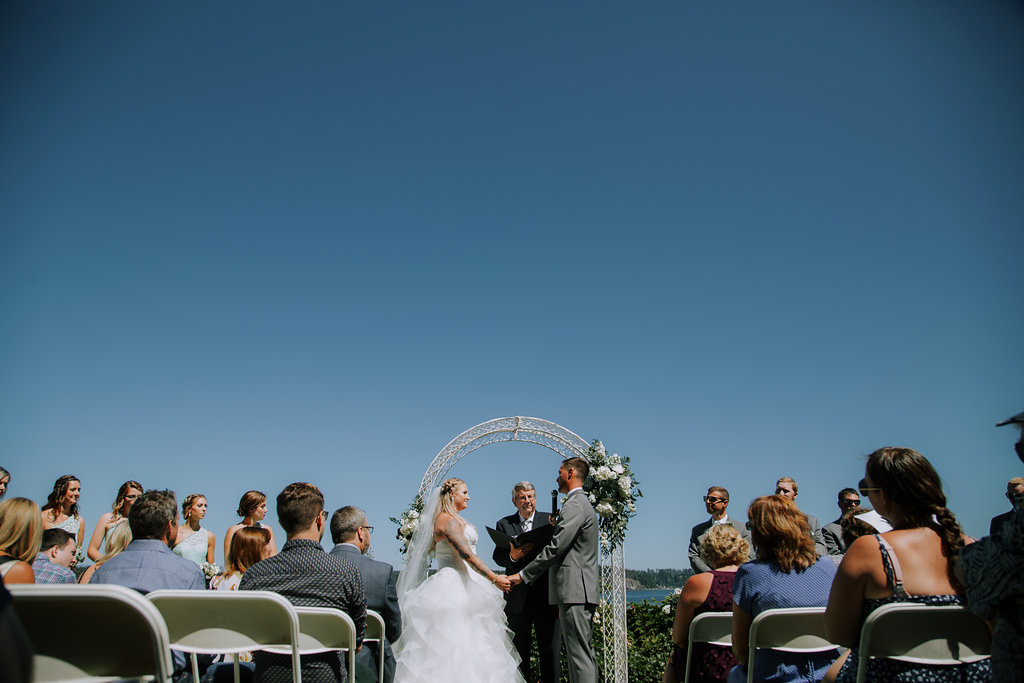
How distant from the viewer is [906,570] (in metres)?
2.38

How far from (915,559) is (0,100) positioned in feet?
24.5

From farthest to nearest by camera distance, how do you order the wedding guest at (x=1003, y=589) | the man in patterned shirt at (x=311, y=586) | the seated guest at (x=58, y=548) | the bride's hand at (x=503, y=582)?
1. the bride's hand at (x=503, y=582)
2. the seated guest at (x=58, y=548)
3. the man in patterned shirt at (x=311, y=586)
4. the wedding guest at (x=1003, y=589)

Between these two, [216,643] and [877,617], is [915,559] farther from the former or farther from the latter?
[216,643]

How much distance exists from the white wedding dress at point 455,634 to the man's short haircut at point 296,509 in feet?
7.80

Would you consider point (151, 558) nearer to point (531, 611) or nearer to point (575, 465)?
point (575, 465)

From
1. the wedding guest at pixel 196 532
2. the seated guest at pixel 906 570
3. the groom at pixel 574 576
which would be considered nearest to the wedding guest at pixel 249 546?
the wedding guest at pixel 196 532

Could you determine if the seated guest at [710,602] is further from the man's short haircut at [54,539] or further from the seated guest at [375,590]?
the man's short haircut at [54,539]

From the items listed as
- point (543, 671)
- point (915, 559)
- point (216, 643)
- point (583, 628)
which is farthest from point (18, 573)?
point (543, 671)

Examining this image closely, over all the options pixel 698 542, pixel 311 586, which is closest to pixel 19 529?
pixel 311 586

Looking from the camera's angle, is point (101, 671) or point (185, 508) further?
point (185, 508)

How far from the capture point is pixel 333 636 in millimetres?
2924

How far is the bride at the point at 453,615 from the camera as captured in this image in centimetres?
526

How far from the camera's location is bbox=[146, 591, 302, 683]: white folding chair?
8.04 feet

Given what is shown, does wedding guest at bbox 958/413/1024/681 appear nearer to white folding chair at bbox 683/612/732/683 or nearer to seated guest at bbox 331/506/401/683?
white folding chair at bbox 683/612/732/683
